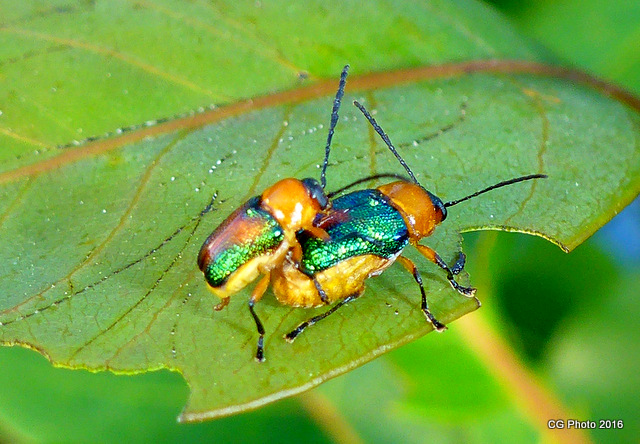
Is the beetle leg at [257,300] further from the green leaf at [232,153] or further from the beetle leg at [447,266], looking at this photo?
the beetle leg at [447,266]

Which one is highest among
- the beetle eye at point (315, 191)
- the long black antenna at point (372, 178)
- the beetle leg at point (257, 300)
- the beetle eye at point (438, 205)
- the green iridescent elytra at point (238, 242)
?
the beetle eye at point (438, 205)

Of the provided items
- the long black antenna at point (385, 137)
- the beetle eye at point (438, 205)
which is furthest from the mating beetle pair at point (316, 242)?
the long black antenna at point (385, 137)

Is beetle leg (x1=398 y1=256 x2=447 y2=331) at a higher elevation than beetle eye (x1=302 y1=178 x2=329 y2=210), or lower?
lower

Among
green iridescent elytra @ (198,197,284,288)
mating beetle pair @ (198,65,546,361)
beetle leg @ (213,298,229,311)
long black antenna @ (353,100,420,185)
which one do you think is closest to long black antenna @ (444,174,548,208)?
mating beetle pair @ (198,65,546,361)

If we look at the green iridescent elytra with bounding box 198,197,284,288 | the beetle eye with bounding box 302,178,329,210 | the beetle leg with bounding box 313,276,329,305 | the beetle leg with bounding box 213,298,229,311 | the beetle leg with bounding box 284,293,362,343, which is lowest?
the beetle leg with bounding box 213,298,229,311

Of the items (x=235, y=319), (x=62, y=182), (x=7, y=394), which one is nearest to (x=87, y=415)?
(x=7, y=394)

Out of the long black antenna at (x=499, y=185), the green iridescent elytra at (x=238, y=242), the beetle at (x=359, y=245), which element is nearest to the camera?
the green iridescent elytra at (x=238, y=242)

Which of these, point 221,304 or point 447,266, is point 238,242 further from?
point 447,266

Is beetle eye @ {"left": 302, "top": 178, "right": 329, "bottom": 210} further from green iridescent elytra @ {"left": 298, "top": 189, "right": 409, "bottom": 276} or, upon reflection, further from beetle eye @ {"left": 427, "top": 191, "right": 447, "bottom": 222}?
beetle eye @ {"left": 427, "top": 191, "right": 447, "bottom": 222}

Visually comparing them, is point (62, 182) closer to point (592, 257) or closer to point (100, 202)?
point (100, 202)
